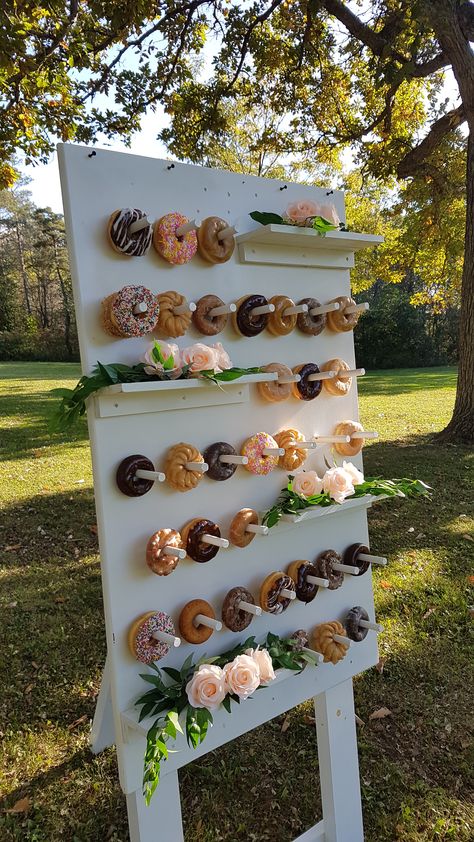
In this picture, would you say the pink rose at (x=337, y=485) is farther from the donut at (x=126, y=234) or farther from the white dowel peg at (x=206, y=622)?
the donut at (x=126, y=234)

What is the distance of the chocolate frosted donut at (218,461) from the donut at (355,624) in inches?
26.8

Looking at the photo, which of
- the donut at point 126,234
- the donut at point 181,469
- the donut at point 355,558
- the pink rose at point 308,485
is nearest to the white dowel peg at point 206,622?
the donut at point 181,469

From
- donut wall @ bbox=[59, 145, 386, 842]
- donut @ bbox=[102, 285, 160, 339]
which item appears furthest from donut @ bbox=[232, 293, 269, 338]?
donut @ bbox=[102, 285, 160, 339]

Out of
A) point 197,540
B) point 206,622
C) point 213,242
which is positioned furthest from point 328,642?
point 213,242

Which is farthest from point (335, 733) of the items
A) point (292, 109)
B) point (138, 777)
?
point (292, 109)

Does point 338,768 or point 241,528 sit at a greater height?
point 241,528

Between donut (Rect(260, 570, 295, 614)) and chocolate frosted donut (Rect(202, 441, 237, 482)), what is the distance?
0.33m

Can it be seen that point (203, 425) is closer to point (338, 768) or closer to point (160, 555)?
point (160, 555)

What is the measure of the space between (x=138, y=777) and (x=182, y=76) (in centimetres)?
670

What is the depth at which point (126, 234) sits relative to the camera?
1.22 meters

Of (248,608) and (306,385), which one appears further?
(306,385)

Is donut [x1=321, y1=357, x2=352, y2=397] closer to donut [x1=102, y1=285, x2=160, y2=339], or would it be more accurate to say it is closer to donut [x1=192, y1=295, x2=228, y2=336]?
donut [x1=192, y1=295, x2=228, y2=336]

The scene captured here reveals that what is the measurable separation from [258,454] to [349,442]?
358mm

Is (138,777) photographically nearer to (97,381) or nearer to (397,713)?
(97,381)
